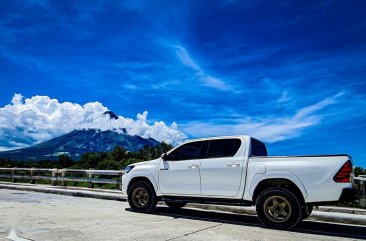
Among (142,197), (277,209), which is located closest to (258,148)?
(277,209)

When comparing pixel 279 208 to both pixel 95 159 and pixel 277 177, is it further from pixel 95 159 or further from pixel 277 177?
pixel 95 159

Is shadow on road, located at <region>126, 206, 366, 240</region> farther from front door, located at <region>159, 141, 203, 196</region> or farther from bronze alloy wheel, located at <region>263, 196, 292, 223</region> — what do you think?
front door, located at <region>159, 141, 203, 196</region>

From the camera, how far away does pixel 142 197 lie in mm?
9617

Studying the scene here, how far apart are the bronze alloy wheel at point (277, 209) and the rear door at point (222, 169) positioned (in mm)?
779

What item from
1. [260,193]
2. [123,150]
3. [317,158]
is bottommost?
[260,193]

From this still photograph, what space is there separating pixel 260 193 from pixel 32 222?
4.61m

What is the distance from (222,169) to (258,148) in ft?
3.87

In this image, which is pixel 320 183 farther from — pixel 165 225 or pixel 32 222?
pixel 32 222

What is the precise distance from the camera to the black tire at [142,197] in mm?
9359

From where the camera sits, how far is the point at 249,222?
27.2 feet

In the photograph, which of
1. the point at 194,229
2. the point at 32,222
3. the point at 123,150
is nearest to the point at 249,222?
the point at 194,229

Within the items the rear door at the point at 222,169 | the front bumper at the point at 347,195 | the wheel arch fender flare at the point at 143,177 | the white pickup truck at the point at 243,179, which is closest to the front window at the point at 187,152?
the white pickup truck at the point at 243,179

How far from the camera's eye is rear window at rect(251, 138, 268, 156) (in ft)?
28.1

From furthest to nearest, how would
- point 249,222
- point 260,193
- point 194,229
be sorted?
point 249,222
point 260,193
point 194,229
